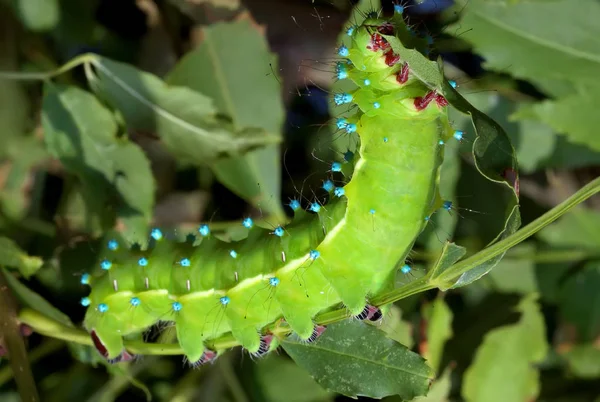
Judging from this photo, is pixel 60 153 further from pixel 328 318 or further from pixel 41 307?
pixel 328 318

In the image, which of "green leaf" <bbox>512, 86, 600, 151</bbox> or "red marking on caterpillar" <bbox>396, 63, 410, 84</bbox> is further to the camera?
"green leaf" <bbox>512, 86, 600, 151</bbox>

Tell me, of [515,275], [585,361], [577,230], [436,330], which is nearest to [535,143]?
[577,230]

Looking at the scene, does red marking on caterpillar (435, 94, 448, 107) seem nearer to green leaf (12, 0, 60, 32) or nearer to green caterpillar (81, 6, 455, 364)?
green caterpillar (81, 6, 455, 364)

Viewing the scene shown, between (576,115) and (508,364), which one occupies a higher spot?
(576,115)

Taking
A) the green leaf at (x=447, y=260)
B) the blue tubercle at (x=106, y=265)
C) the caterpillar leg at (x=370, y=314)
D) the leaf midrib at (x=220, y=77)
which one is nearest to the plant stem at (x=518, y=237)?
the green leaf at (x=447, y=260)

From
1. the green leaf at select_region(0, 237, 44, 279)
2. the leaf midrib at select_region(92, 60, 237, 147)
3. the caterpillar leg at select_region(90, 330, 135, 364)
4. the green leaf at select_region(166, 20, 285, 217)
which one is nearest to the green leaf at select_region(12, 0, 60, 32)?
the leaf midrib at select_region(92, 60, 237, 147)

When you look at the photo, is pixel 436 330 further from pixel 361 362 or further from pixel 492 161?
pixel 492 161

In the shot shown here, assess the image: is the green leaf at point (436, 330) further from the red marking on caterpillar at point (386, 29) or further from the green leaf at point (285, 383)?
the red marking on caterpillar at point (386, 29)
